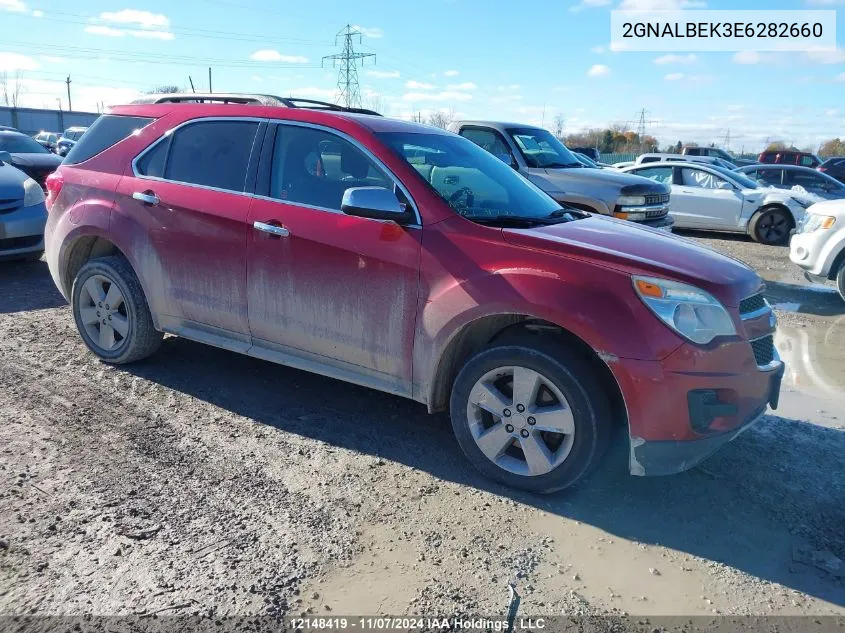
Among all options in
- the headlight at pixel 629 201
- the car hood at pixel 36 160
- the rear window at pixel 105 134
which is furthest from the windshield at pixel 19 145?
the headlight at pixel 629 201

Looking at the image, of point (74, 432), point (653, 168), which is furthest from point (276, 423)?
point (653, 168)

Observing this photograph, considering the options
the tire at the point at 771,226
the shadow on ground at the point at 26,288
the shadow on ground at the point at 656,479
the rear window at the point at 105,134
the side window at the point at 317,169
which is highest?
the rear window at the point at 105,134

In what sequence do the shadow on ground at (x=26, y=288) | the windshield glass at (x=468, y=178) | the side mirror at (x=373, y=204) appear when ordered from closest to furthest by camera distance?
the side mirror at (x=373, y=204), the windshield glass at (x=468, y=178), the shadow on ground at (x=26, y=288)

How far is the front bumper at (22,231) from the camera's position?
24.5 feet

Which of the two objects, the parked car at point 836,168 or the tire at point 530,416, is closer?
the tire at point 530,416

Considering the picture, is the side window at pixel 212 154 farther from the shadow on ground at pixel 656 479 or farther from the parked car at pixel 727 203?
the parked car at pixel 727 203

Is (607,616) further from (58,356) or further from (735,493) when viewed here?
(58,356)

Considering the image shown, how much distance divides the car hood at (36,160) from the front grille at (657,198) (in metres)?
12.2

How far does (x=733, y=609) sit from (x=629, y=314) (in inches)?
50.0

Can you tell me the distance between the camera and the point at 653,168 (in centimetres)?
1385

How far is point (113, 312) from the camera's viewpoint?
4844 millimetres

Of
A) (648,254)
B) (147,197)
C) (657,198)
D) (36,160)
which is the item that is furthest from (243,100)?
(36,160)

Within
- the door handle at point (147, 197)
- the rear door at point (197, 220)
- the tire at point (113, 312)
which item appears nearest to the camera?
the rear door at point (197, 220)

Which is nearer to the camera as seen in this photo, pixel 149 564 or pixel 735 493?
pixel 149 564
